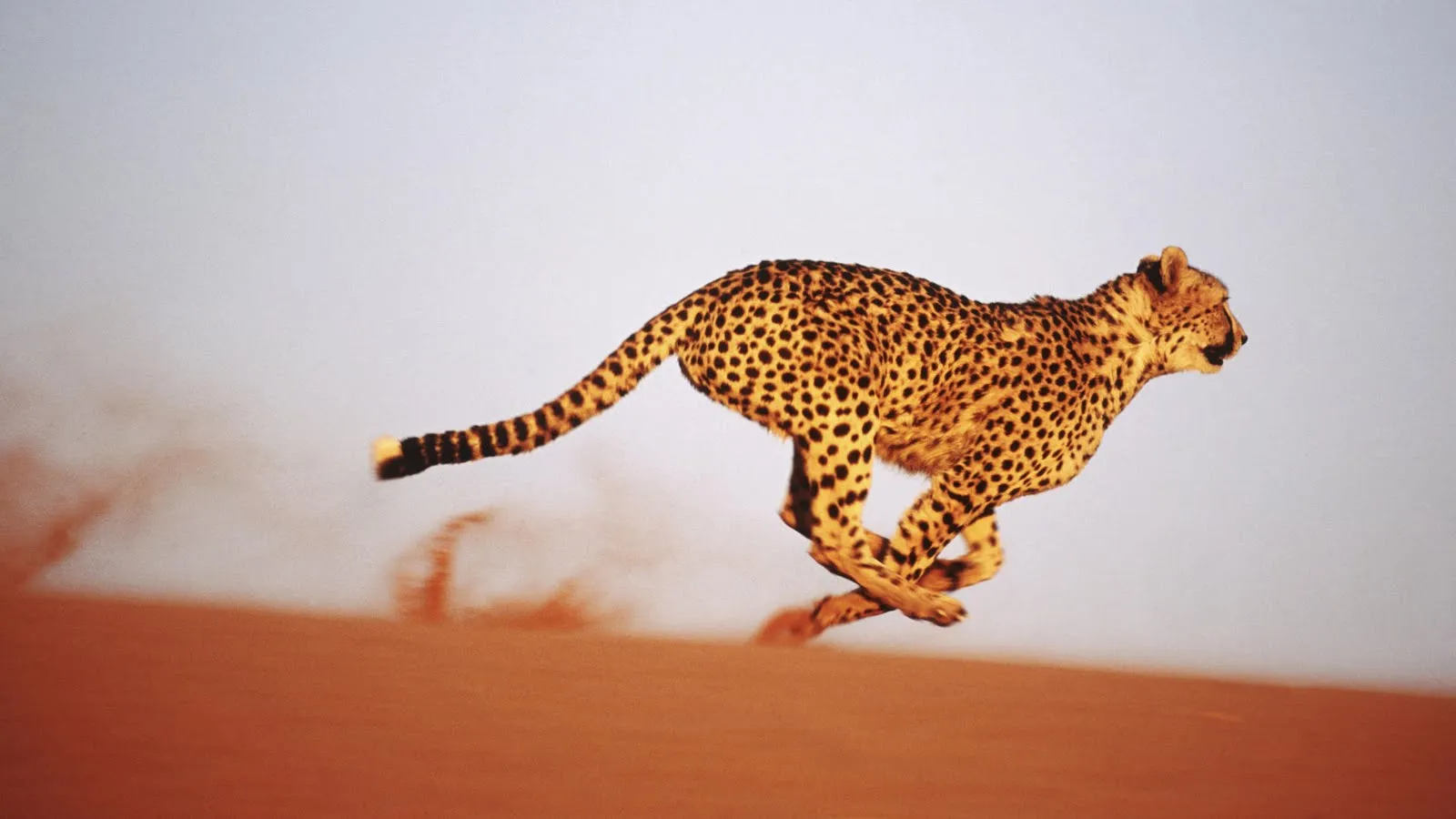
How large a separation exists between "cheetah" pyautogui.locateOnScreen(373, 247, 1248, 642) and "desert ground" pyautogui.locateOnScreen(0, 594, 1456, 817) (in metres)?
0.68

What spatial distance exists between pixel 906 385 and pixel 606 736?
5.93 ft

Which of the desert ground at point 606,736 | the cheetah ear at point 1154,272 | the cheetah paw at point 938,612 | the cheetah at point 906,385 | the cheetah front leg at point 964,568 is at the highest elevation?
the cheetah ear at point 1154,272

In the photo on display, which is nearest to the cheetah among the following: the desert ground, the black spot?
the black spot

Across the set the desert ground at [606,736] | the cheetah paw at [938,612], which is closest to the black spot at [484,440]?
the desert ground at [606,736]

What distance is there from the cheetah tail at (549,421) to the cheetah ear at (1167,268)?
2.14 meters

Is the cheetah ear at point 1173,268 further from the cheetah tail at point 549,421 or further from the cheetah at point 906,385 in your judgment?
the cheetah tail at point 549,421

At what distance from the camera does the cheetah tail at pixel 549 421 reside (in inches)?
169

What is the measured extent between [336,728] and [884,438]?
94.3 inches

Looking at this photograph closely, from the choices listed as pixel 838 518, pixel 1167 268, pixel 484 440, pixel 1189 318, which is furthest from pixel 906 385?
pixel 484 440

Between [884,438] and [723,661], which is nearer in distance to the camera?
[884,438]

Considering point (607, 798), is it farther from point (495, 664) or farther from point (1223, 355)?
point (1223, 355)

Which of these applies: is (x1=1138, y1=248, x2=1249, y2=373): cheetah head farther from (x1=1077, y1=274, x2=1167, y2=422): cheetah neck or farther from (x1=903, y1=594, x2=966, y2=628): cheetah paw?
(x1=903, y1=594, x2=966, y2=628): cheetah paw

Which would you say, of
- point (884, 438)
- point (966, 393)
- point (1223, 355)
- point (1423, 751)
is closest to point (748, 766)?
point (884, 438)

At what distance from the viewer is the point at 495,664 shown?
21.9 ft
